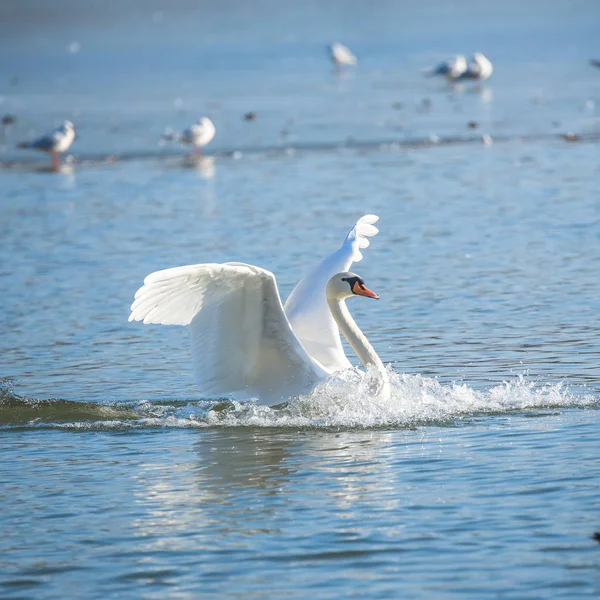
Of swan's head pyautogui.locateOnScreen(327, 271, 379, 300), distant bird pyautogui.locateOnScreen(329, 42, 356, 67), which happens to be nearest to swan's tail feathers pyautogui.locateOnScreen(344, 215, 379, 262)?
swan's head pyautogui.locateOnScreen(327, 271, 379, 300)

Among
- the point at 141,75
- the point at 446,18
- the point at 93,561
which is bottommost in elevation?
the point at 93,561

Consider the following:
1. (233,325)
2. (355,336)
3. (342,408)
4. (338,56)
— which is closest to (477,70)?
(338,56)

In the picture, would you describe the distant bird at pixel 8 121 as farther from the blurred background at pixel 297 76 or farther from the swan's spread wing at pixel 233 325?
the swan's spread wing at pixel 233 325

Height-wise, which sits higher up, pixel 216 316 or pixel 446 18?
pixel 446 18

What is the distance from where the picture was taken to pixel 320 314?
10.3 meters

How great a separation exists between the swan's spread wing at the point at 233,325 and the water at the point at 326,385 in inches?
13.8

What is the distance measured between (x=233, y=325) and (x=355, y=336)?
1061 mm

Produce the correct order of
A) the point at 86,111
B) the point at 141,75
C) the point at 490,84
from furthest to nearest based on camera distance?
the point at 141,75
the point at 490,84
the point at 86,111

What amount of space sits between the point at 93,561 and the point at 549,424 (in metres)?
3.40

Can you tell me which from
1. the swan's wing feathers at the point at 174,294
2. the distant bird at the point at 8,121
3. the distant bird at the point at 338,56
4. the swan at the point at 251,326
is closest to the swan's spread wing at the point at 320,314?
the swan at the point at 251,326

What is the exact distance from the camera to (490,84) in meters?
40.4

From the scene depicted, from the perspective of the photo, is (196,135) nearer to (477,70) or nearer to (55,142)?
(55,142)

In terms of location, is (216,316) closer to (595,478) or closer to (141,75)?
(595,478)

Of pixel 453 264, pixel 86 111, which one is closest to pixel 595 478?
pixel 453 264
